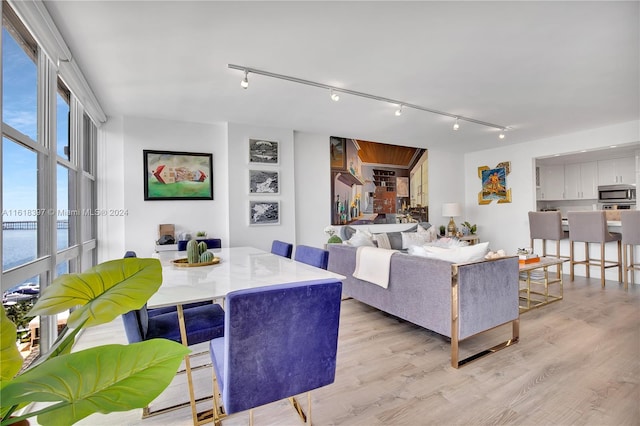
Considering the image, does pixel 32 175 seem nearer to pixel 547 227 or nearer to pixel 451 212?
pixel 451 212

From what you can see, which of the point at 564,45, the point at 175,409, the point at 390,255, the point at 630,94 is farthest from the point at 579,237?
the point at 175,409

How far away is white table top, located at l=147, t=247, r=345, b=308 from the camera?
1362mm

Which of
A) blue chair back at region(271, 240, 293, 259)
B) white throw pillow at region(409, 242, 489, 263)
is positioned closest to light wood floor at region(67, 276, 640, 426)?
white throw pillow at region(409, 242, 489, 263)

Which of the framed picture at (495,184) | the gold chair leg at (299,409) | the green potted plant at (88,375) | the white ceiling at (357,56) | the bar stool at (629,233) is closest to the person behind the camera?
the green potted plant at (88,375)

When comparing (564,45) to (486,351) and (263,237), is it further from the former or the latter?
(263,237)

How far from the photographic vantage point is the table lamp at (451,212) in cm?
615

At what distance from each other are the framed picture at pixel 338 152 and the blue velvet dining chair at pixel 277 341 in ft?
13.6

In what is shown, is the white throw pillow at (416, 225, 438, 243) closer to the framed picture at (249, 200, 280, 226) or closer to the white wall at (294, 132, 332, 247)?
the white wall at (294, 132, 332, 247)

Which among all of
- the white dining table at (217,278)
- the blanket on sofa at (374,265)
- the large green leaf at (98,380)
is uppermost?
the large green leaf at (98,380)

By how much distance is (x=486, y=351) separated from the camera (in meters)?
2.42

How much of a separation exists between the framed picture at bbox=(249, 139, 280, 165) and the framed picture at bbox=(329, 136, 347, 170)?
3.55 feet

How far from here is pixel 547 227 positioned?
505 centimetres

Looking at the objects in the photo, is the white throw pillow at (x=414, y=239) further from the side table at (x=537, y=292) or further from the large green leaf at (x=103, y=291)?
the large green leaf at (x=103, y=291)

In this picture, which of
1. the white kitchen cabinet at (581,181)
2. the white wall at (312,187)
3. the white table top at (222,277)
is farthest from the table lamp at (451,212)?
the white table top at (222,277)
